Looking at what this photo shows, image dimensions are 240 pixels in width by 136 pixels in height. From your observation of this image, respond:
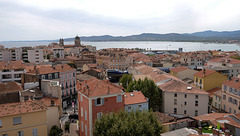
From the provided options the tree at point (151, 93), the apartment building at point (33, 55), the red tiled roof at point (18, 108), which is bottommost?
the tree at point (151, 93)

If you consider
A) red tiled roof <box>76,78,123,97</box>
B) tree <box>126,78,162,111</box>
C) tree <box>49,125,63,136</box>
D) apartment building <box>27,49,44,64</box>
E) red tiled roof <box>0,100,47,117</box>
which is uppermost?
apartment building <box>27,49,44,64</box>

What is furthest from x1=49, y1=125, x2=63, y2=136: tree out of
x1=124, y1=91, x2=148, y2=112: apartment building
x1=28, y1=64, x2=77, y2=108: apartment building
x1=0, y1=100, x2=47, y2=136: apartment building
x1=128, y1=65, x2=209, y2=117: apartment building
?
x1=128, y1=65, x2=209, y2=117: apartment building

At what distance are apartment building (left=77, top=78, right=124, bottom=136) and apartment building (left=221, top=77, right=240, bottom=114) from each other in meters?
18.8

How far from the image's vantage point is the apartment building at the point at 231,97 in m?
30.3

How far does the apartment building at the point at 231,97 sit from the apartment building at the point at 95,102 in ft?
61.8

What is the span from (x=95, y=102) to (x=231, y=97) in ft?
74.8

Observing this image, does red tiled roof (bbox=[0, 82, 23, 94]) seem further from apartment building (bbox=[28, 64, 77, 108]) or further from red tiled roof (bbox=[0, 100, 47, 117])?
red tiled roof (bbox=[0, 100, 47, 117])

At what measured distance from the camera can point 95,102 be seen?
20844mm

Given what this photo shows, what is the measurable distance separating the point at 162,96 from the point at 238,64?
32692 mm

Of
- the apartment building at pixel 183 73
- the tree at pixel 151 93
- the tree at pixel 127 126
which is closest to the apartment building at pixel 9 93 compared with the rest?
the tree at pixel 127 126

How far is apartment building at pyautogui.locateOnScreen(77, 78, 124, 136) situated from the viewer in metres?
20.8

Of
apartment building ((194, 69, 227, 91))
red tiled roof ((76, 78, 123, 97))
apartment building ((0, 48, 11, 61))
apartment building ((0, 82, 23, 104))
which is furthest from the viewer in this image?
apartment building ((0, 48, 11, 61))

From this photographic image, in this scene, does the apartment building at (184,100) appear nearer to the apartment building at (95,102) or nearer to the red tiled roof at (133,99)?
the red tiled roof at (133,99)

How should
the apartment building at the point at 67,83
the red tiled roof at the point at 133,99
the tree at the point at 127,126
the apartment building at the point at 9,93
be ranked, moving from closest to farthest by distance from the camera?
1. the tree at the point at 127,126
2. the red tiled roof at the point at 133,99
3. the apartment building at the point at 9,93
4. the apartment building at the point at 67,83
